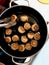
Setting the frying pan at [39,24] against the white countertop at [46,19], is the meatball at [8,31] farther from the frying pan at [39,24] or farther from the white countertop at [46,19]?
the white countertop at [46,19]

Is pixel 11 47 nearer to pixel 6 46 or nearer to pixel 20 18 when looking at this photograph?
pixel 6 46

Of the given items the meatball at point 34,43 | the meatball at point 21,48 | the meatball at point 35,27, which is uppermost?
the meatball at point 35,27

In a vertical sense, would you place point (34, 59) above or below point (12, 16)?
below

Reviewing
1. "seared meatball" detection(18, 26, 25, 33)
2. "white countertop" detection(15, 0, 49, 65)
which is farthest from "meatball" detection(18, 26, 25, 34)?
"white countertop" detection(15, 0, 49, 65)

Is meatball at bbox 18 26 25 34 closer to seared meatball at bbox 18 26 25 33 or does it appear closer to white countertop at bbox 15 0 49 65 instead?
seared meatball at bbox 18 26 25 33

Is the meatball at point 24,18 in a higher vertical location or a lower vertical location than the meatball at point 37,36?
higher

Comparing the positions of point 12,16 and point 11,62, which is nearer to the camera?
point 12,16

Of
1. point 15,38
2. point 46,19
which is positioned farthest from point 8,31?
point 46,19

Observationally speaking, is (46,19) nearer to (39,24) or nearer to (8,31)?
(39,24)

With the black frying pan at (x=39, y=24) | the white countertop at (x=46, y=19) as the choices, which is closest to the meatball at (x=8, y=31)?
the black frying pan at (x=39, y=24)

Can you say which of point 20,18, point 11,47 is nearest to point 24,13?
point 20,18

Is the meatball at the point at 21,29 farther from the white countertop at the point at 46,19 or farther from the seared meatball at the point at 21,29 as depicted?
the white countertop at the point at 46,19
